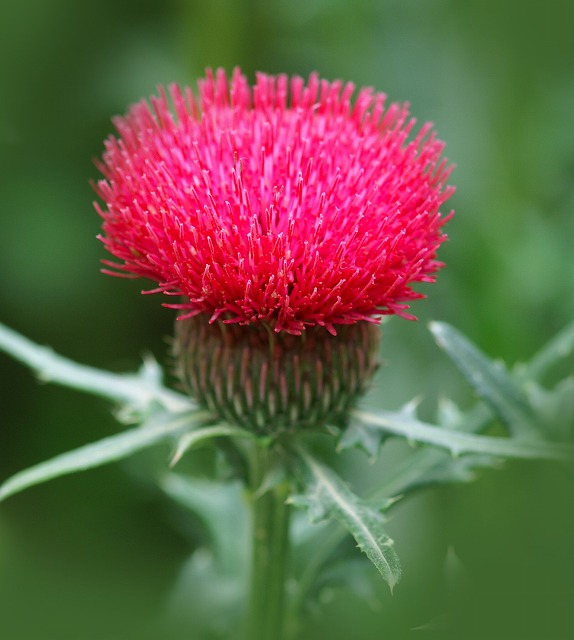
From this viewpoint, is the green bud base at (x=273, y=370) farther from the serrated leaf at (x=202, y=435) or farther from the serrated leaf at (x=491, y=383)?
the serrated leaf at (x=491, y=383)

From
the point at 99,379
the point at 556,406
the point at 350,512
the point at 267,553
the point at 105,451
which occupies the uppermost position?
the point at 99,379

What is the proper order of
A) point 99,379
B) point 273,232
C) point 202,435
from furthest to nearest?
point 99,379, point 202,435, point 273,232

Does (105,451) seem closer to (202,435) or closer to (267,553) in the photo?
(202,435)

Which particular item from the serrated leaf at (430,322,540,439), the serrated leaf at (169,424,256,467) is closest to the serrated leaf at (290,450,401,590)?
the serrated leaf at (169,424,256,467)

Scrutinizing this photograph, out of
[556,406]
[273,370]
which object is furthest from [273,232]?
[556,406]

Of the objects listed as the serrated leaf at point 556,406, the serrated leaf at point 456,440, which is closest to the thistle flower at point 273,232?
the serrated leaf at point 456,440

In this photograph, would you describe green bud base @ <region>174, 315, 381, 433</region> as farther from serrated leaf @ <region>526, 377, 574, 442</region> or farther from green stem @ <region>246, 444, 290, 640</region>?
serrated leaf @ <region>526, 377, 574, 442</region>

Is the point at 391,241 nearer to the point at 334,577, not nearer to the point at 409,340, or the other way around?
the point at 334,577
